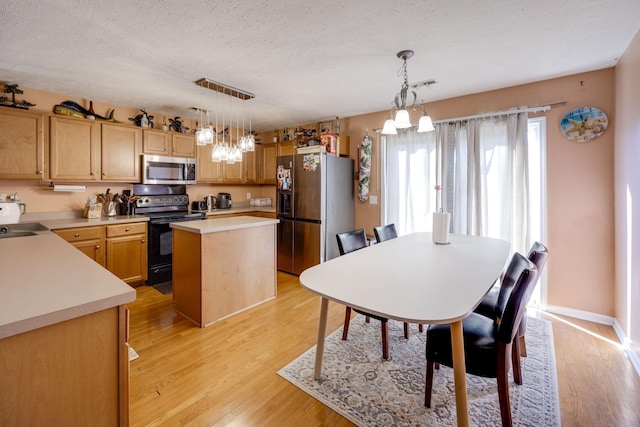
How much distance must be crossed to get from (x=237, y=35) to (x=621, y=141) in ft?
10.5

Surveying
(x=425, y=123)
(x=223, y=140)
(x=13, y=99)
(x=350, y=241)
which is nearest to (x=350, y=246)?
(x=350, y=241)

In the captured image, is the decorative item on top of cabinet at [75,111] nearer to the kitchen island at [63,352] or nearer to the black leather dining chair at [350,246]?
the kitchen island at [63,352]

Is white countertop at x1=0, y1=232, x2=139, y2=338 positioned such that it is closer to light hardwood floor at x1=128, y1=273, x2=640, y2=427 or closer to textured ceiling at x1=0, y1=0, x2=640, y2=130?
light hardwood floor at x1=128, y1=273, x2=640, y2=427

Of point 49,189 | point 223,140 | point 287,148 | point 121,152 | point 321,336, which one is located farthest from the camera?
point 287,148

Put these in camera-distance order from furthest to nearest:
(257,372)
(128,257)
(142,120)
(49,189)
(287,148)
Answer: (287,148) < (142,120) < (128,257) < (49,189) < (257,372)

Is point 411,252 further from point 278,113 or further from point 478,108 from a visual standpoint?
point 278,113

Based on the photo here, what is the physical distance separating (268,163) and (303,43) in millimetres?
3174

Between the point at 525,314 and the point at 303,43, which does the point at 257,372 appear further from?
the point at 303,43

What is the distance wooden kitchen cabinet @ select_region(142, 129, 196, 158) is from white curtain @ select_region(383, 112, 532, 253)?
2.95 metres

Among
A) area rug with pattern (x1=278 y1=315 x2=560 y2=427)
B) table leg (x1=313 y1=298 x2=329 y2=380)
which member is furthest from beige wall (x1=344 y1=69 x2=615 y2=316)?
table leg (x1=313 y1=298 x2=329 y2=380)

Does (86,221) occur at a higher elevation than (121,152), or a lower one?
lower

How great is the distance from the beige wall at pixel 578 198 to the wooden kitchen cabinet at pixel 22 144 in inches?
197

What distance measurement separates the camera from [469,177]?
3.18m

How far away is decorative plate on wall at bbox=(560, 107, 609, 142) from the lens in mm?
2600
